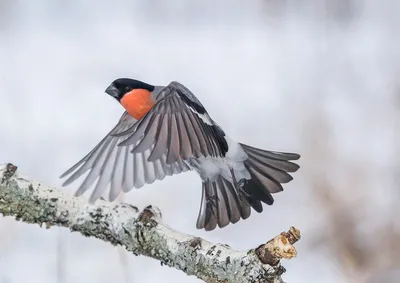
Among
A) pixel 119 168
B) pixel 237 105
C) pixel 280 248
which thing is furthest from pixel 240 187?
pixel 237 105

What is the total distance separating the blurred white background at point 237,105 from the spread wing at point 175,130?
1.21 ft

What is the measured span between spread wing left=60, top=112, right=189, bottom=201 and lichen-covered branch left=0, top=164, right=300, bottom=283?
0.20 feet

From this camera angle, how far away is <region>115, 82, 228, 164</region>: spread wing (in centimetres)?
98

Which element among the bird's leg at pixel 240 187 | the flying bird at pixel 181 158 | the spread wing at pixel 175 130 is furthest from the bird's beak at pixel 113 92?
the bird's leg at pixel 240 187

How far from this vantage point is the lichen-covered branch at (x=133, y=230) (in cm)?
85

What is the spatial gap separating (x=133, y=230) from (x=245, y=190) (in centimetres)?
26

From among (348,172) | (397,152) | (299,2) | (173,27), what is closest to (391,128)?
(397,152)

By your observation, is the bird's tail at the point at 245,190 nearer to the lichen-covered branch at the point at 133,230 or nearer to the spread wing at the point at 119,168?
the spread wing at the point at 119,168

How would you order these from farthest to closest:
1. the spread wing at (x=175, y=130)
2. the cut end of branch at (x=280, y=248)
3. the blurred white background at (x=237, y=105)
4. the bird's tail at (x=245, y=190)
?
the blurred white background at (x=237, y=105), the bird's tail at (x=245, y=190), the spread wing at (x=175, y=130), the cut end of branch at (x=280, y=248)

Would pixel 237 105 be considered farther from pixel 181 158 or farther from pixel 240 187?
pixel 181 158

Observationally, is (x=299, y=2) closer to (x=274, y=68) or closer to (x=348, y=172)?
(x=274, y=68)

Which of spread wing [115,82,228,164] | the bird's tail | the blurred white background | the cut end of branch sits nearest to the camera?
the cut end of branch

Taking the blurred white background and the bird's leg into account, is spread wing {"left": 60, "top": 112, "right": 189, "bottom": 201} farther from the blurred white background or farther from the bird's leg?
the blurred white background

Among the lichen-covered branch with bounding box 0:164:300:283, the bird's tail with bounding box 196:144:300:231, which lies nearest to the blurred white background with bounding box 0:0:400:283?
the bird's tail with bounding box 196:144:300:231
